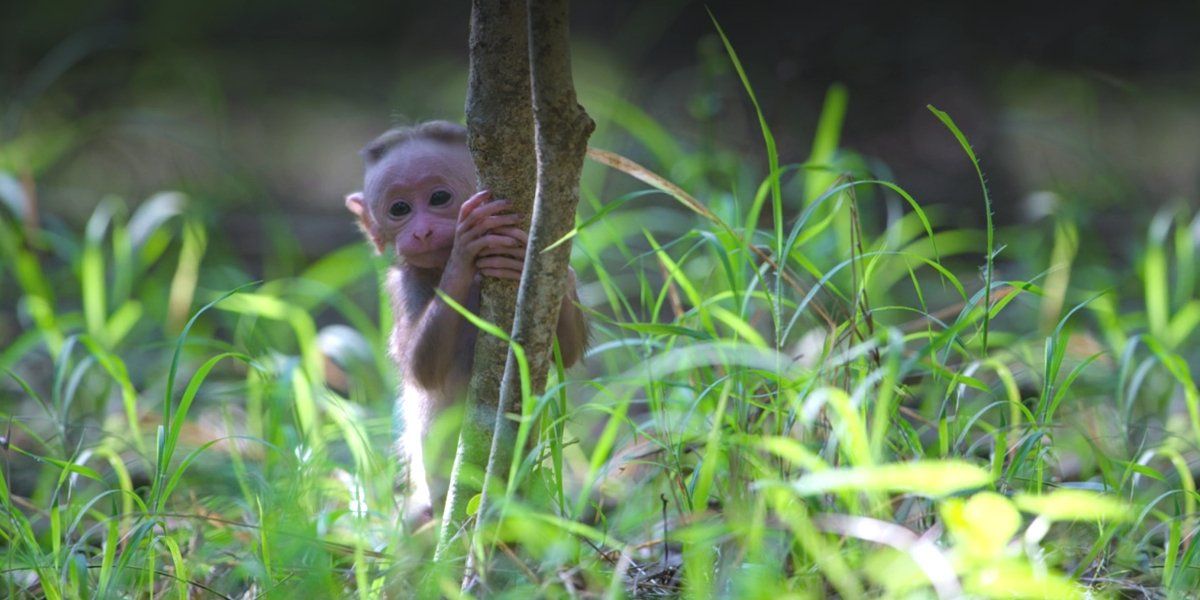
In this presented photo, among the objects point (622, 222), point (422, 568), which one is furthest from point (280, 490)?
point (622, 222)

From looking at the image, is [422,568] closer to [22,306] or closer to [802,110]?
[22,306]

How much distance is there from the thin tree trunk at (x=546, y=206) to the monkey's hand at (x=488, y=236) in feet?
0.65

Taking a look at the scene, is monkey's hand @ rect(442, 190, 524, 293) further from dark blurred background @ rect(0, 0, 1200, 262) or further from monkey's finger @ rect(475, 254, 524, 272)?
dark blurred background @ rect(0, 0, 1200, 262)

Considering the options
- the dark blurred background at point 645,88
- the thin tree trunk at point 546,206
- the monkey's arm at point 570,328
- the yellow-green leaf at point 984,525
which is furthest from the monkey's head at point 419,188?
the dark blurred background at point 645,88

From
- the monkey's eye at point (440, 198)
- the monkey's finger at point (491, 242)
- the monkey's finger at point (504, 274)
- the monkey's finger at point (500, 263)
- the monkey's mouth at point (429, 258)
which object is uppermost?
the monkey's eye at point (440, 198)

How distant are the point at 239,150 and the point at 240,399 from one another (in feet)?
9.91

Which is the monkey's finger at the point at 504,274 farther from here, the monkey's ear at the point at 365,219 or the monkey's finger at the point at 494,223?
the monkey's ear at the point at 365,219

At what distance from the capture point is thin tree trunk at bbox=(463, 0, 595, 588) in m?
1.66

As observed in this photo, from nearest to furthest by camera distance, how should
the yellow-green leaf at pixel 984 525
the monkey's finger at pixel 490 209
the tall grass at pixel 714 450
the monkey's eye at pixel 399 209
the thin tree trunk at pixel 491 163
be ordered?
1. the yellow-green leaf at pixel 984 525
2. the tall grass at pixel 714 450
3. the thin tree trunk at pixel 491 163
4. the monkey's finger at pixel 490 209
5. the monkey's eye at pixel 399 209

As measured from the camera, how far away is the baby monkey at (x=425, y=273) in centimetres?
237

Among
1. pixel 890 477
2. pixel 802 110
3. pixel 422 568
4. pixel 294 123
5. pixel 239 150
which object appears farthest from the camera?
pixel 294 123

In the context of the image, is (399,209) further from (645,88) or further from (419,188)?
(645,88)

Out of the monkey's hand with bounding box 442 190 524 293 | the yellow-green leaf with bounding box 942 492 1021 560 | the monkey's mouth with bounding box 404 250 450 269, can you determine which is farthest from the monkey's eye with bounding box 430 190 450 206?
the yellow-green leaf with bounding box 942 492 1021 560

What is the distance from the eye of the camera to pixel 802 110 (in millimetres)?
5625
